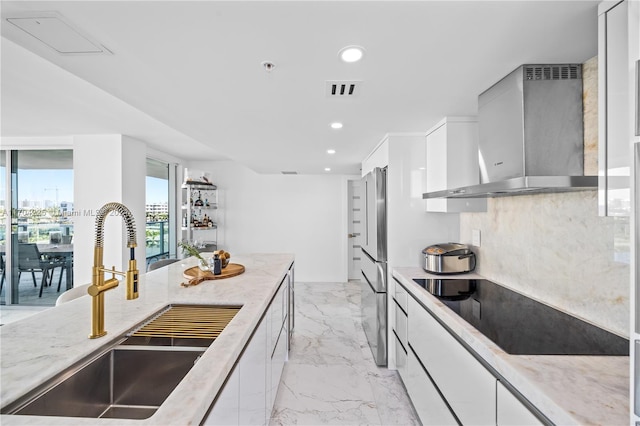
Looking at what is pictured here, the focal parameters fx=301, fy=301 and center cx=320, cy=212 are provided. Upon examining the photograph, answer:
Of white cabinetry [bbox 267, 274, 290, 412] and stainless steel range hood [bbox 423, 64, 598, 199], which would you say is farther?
white cabinetry [bbox 267, 274, 290, 412]

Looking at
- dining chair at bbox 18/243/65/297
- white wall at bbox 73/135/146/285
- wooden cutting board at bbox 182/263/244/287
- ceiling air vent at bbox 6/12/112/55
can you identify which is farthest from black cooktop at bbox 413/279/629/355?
dining chair at bbox 18/243/65/297

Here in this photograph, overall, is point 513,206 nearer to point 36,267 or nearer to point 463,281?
point 463,281

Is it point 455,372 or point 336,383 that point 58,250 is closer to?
point 336,383

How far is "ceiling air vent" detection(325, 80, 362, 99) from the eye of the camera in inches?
65.4

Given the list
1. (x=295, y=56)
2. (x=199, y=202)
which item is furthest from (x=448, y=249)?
(x=199, y=202)

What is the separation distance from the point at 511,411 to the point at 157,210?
18.2ft

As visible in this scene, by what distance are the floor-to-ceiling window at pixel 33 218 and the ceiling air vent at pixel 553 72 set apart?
5320mm

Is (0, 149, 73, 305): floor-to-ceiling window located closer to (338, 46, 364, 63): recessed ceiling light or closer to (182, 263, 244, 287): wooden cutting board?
(182, 263, 244, 287): wooden cutting board

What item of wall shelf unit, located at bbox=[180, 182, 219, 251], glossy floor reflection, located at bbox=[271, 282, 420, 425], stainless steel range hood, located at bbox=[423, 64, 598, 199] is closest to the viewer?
stainless steel range hood, located at bbox=[423, 64, 598, 199]

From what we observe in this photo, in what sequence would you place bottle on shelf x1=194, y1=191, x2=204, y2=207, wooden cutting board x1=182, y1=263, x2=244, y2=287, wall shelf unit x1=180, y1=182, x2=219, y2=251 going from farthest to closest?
bottle on shelf x1=194, y1=191, x2=204, y2=207, wall shelf unit x1=180, y1=182, x2=219, y2=251, wooden cutting board x1=182, y1=263, x2=244, y2=287

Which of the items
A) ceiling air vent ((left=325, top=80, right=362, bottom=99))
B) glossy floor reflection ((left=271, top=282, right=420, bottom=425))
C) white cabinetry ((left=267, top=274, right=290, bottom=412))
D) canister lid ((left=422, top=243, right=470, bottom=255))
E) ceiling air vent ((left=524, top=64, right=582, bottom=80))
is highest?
ceiling air vent ((left=325, top=80, right=362, bottom=99))

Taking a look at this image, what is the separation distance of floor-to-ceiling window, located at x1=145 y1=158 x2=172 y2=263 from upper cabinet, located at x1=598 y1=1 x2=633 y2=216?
5.28 m

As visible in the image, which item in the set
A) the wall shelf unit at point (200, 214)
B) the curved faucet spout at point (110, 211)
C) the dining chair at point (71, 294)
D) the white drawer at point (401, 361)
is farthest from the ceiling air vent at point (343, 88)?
the wall shelf unit at point (200, 214)

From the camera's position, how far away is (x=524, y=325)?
4.59ft
